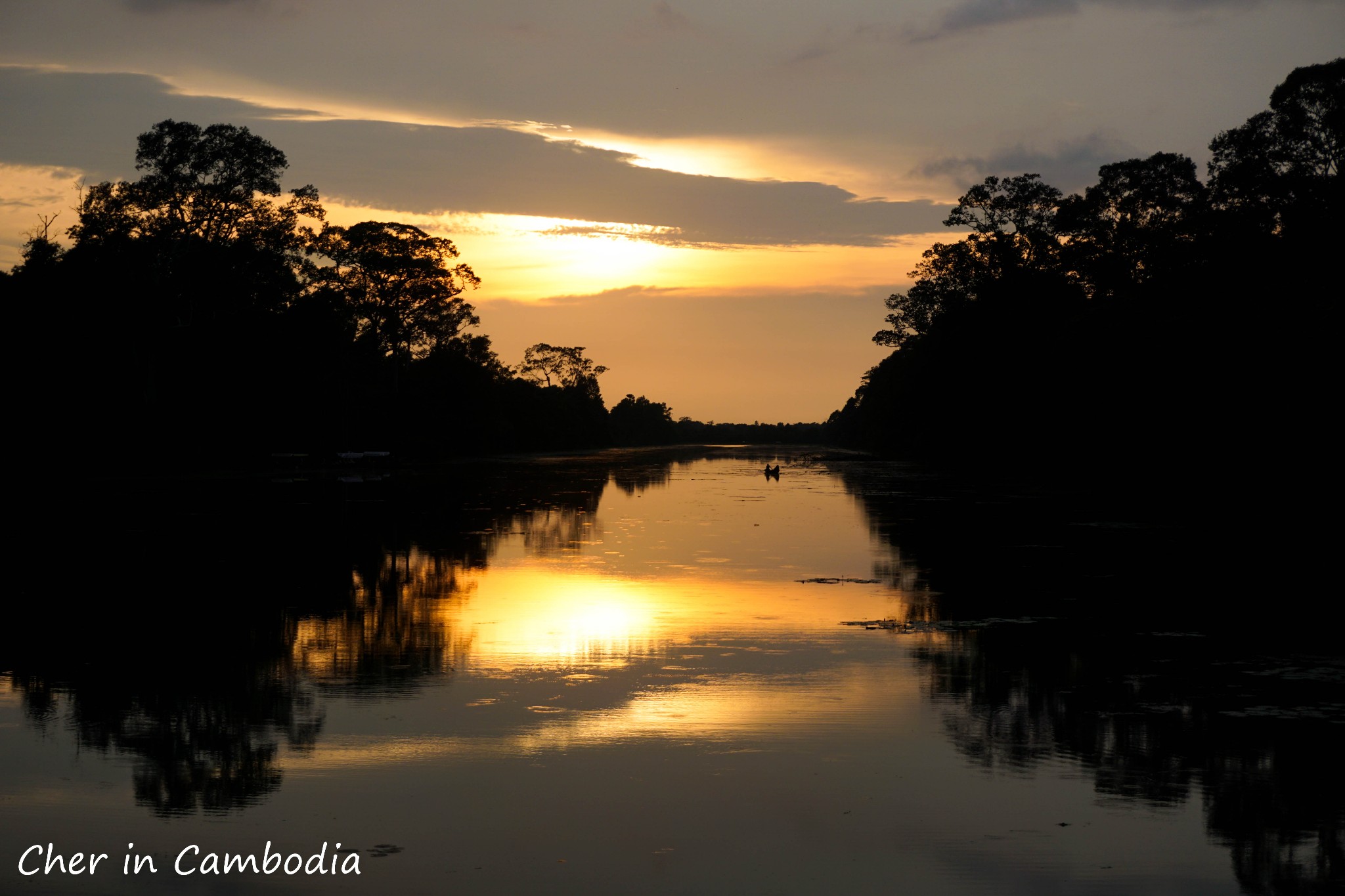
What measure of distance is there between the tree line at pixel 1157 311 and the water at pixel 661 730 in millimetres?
26179

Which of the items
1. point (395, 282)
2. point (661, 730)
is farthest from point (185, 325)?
point (661, 730)

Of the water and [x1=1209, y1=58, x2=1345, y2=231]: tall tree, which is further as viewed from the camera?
[x1=1209, y1=58, x2=1345, y2=231]: tall tree

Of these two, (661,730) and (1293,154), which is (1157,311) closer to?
(1293,154)

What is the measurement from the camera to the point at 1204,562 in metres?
22.0

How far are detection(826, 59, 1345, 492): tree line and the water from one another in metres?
26.2

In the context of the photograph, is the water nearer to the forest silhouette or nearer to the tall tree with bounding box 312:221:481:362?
the forest silhouette

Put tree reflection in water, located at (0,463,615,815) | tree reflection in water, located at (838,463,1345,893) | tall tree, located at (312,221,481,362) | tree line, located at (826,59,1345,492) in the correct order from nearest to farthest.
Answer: tree reflection in water, located at (838,463,1345,893) → tree reflection in water, located at (0,463,615,815) → tree line, located at (826,59,1345,492) → tall tree, located at (312,221,481,362)

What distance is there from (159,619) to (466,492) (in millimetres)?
30826

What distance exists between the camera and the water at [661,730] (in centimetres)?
730

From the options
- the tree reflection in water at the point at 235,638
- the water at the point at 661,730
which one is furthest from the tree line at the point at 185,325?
the water at the point at 661,730

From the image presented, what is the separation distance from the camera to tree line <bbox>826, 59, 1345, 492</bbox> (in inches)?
1729

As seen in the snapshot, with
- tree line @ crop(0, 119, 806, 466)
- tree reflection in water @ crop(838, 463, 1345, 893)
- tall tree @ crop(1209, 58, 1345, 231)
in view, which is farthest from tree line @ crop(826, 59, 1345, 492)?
tree line @ crop(0, 119, 806, 466)

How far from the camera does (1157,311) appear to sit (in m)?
52.7

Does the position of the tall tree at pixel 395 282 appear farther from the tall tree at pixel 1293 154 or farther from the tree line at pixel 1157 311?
the tall tree at pixel 1293 154
